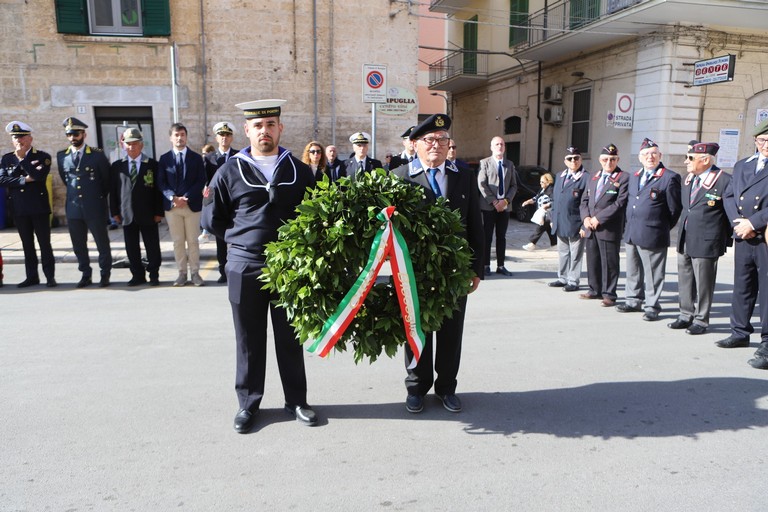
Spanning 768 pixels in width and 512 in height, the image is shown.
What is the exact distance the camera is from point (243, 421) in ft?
12.3

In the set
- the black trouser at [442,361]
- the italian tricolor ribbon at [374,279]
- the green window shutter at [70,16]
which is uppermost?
the green window shutter at [70,16]

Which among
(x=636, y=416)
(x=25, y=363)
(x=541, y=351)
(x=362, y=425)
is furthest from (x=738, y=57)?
(x=25, y=363)

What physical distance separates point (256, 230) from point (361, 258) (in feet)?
2.63

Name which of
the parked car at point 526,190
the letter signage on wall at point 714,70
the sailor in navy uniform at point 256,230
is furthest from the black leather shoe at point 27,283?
the letter signage on wall at point 714,70

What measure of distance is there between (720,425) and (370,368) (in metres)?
2.59

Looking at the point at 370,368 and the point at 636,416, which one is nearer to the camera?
the point at 636,416

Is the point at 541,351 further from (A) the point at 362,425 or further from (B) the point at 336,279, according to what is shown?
(B) the point at 336,279

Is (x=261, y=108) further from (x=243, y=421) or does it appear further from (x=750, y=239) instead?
(x=750, y=239)

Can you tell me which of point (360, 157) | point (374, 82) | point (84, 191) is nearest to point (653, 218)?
point (360, 157)

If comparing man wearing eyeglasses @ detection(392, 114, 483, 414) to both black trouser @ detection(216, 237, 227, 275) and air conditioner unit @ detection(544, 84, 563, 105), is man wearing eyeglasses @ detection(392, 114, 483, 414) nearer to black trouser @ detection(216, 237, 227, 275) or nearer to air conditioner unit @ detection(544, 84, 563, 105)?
black trouser @ detection(216, 237, 227, 275)

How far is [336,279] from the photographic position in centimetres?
336

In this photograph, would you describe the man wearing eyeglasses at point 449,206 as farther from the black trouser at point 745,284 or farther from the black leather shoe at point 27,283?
the black leather shoe at point 27,283

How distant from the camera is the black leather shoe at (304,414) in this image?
3859mm

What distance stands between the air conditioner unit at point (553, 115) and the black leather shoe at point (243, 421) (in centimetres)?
1733
